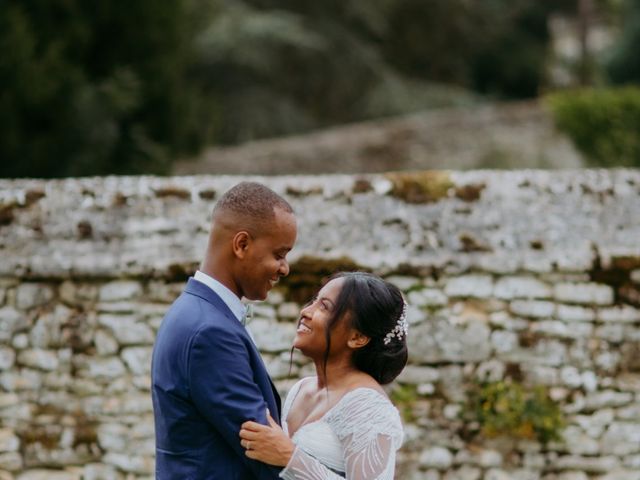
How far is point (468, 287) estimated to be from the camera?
5.94m

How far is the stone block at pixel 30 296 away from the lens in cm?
599

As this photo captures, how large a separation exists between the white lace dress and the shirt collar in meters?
0.44

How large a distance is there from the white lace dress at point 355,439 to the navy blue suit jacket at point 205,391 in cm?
23

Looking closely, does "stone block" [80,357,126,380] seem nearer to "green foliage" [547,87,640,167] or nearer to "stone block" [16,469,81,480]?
"stone block" [16,469,81,480]

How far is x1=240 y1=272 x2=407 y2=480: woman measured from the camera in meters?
2.87

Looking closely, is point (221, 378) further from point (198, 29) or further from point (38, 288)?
point (198, 29)

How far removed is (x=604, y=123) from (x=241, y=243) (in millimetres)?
10823

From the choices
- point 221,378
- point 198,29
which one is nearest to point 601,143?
point 198,29

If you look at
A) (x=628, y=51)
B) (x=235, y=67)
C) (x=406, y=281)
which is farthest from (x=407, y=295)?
(x=628, y=51)

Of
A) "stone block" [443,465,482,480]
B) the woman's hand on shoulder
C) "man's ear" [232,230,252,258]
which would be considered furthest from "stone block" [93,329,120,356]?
the woman's hand on shoulder

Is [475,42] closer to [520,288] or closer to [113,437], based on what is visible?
[520,288]

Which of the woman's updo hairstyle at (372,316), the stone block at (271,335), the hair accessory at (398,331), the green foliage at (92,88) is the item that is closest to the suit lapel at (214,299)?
the woman's updo hairstyle at (372,316)

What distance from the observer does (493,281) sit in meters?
5.95

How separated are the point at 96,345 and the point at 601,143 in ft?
28.2
